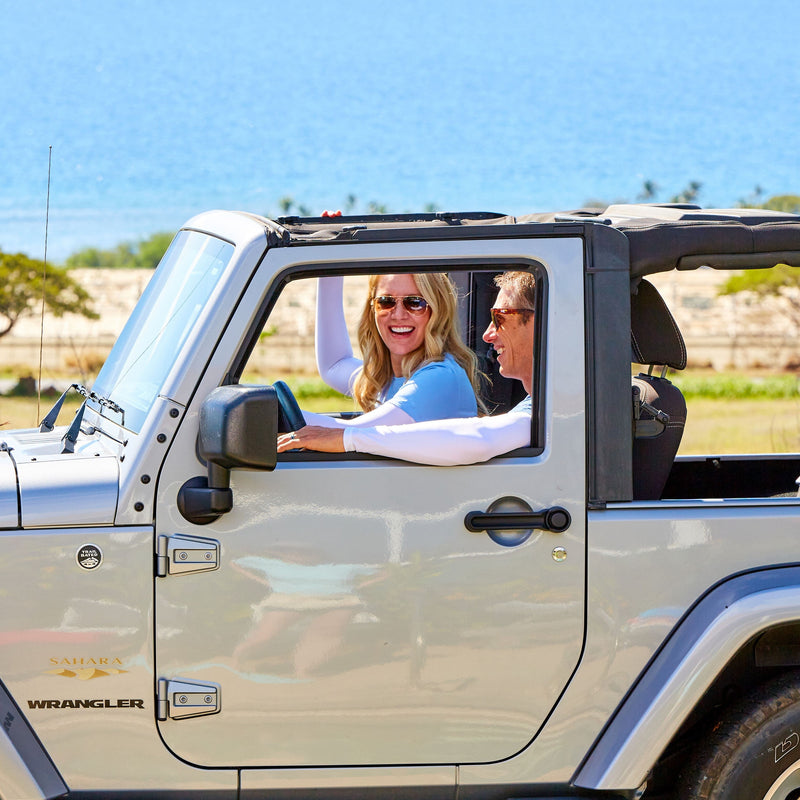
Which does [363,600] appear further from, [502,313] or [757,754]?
[757,754]

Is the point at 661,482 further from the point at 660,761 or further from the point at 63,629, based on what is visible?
the point at 63,629

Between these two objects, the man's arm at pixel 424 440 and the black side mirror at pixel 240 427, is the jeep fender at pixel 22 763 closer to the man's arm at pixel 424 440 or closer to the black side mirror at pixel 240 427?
the black side mirror at pixel 240 427

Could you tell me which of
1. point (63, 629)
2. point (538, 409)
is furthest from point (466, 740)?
→ point (63, 629)

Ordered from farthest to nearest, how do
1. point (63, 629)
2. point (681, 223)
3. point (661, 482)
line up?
point (661, 482), point (681, 223), point (63, 629)

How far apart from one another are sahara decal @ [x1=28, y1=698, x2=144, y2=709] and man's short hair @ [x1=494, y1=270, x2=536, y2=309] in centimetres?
149

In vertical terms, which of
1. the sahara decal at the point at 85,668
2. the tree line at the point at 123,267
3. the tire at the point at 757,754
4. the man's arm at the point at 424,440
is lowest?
the tire at the point at 757,754

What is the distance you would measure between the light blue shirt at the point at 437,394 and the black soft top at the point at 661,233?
434 mm

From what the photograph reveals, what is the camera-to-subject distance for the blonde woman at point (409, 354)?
3230 millimetres

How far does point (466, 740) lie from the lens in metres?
2.99

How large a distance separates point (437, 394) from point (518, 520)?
493 millimetres

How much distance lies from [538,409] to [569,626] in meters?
0.57

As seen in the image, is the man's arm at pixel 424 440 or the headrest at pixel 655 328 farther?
the headrest at pixel 655 328

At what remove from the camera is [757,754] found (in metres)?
3.04

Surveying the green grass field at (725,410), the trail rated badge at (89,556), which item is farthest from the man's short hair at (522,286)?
the green grass field at (725,410)
